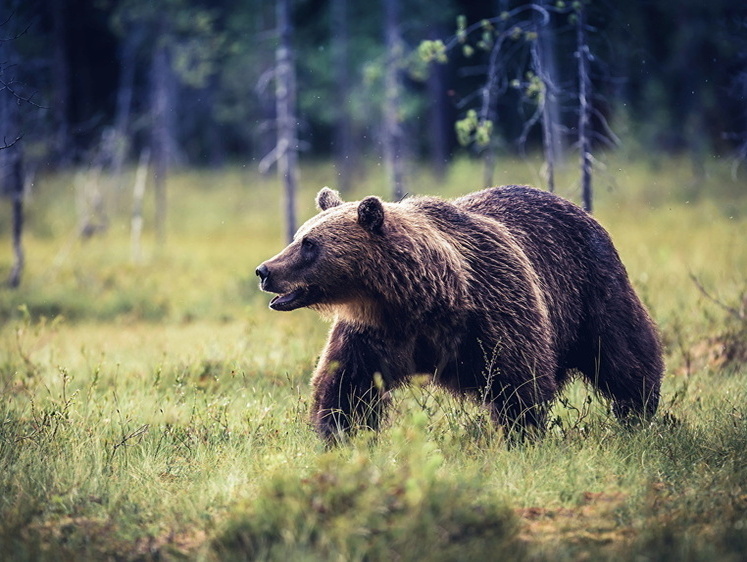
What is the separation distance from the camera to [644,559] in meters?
3.62

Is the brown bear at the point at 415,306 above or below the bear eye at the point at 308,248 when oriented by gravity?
below

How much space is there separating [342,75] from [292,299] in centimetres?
2242

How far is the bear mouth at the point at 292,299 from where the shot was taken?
5.32m

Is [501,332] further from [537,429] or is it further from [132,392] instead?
[132,392]

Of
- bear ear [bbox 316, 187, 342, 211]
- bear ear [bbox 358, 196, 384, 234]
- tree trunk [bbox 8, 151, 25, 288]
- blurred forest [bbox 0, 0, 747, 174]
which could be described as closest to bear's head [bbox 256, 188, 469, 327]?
bear ear [bbox 358, 196, 384, 234]

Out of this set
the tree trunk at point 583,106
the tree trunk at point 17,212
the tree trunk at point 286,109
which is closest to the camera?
the tree trunk at point 583,106

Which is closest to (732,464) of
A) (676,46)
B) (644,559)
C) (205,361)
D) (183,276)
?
(644,559)

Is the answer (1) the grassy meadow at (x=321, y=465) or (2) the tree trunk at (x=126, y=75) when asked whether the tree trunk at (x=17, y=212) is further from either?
(2) the tree trunk at (x=126, y=75)

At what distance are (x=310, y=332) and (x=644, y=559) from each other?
5678mm

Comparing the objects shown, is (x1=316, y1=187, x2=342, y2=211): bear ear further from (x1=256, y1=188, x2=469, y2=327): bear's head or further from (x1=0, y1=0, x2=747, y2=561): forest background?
(x1=0, y1=0, x2=747, y2=561): forest background

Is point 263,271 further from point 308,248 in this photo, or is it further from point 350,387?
point 350,387

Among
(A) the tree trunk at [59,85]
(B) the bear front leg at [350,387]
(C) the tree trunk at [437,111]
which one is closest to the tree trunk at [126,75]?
(A) the tree trunk at [59,85]

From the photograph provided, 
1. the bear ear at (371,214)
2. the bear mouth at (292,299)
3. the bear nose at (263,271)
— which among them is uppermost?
the bear ear at (371,214)

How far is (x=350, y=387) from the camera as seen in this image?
536 centimetres
